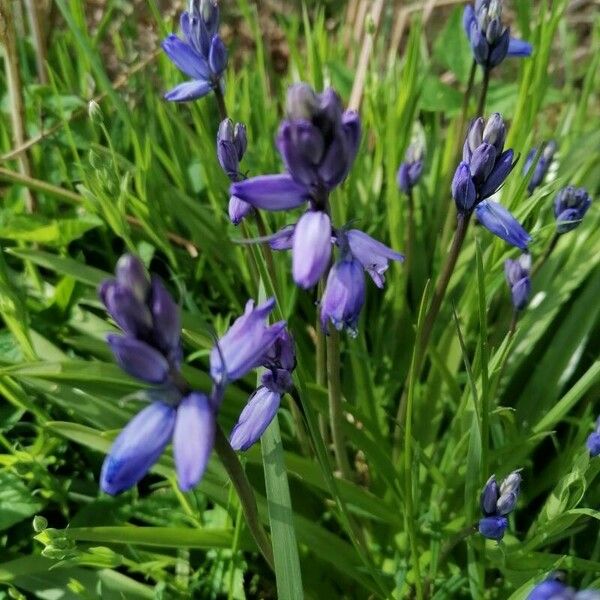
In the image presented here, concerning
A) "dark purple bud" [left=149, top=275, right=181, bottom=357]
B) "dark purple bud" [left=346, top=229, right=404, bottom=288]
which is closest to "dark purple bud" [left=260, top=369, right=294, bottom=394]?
"dark purple bud" [left=346, top=229, right=404, bottom=288]

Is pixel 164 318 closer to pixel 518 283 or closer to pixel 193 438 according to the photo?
pixel 193 438

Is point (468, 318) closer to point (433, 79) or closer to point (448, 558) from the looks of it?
point (448, 558)

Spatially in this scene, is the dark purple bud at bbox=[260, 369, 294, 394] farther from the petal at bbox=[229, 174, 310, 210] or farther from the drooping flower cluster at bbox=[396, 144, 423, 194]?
the drooping flower cluster at bbox=[396, 144, 423, 194]

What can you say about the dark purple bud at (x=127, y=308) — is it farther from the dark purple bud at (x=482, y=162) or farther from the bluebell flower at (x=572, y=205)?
the bluebell flower at (x=572, y=205)

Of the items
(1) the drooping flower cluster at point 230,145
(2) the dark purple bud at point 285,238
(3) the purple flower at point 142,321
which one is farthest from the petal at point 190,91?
(3) the purple flower at point 142,321

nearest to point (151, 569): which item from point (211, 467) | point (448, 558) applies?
point (211, 467)
